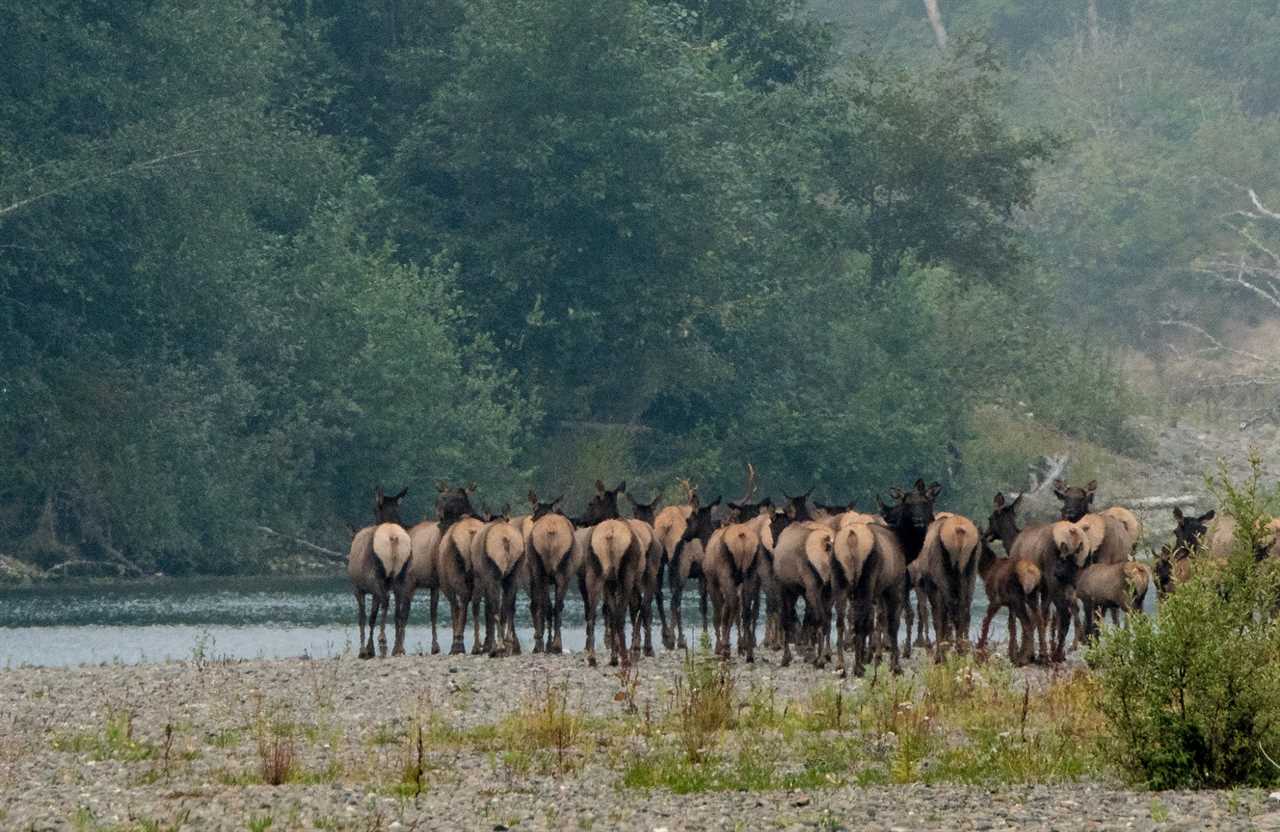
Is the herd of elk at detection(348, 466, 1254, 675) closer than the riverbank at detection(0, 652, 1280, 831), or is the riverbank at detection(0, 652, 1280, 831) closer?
the riverbank at detection(0, 652, 1280, 831)

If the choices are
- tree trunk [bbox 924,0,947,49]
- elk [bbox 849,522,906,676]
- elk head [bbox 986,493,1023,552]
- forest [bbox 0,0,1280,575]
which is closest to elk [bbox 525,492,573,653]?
elk [bbox 849,522,906,676]

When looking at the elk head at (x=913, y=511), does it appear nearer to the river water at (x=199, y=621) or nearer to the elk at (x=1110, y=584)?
the elk at (x=1110, y=584)

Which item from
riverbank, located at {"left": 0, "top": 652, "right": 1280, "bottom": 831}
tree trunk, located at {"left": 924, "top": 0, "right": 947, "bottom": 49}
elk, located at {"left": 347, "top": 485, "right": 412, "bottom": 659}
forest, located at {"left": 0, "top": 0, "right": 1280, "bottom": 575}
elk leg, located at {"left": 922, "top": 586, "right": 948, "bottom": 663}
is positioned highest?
tree trunk, located at {"left": 924, "top": 0, "right": 947, "bottom": 49}

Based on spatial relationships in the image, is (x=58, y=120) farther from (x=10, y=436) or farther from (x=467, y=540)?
(x=467, y=540)

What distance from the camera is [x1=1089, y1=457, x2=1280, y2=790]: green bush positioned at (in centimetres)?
1588

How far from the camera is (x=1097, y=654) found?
16250 mm

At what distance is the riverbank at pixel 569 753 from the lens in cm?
1489

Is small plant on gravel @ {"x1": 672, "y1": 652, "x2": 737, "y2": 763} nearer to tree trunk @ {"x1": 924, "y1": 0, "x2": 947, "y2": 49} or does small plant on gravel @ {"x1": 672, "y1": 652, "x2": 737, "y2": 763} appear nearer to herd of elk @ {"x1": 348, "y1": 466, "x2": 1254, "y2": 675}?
herd of elk @ {"x1": 348, "y1": 466, "x2": 1254, "y2": 675}

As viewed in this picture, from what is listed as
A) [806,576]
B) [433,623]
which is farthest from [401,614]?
[806,576]

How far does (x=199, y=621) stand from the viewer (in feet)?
122

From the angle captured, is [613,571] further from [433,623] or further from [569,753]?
[569,753]

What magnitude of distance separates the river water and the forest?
3.40 metres

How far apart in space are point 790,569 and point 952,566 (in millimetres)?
1777

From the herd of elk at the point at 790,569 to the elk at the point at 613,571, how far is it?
0.06ft
